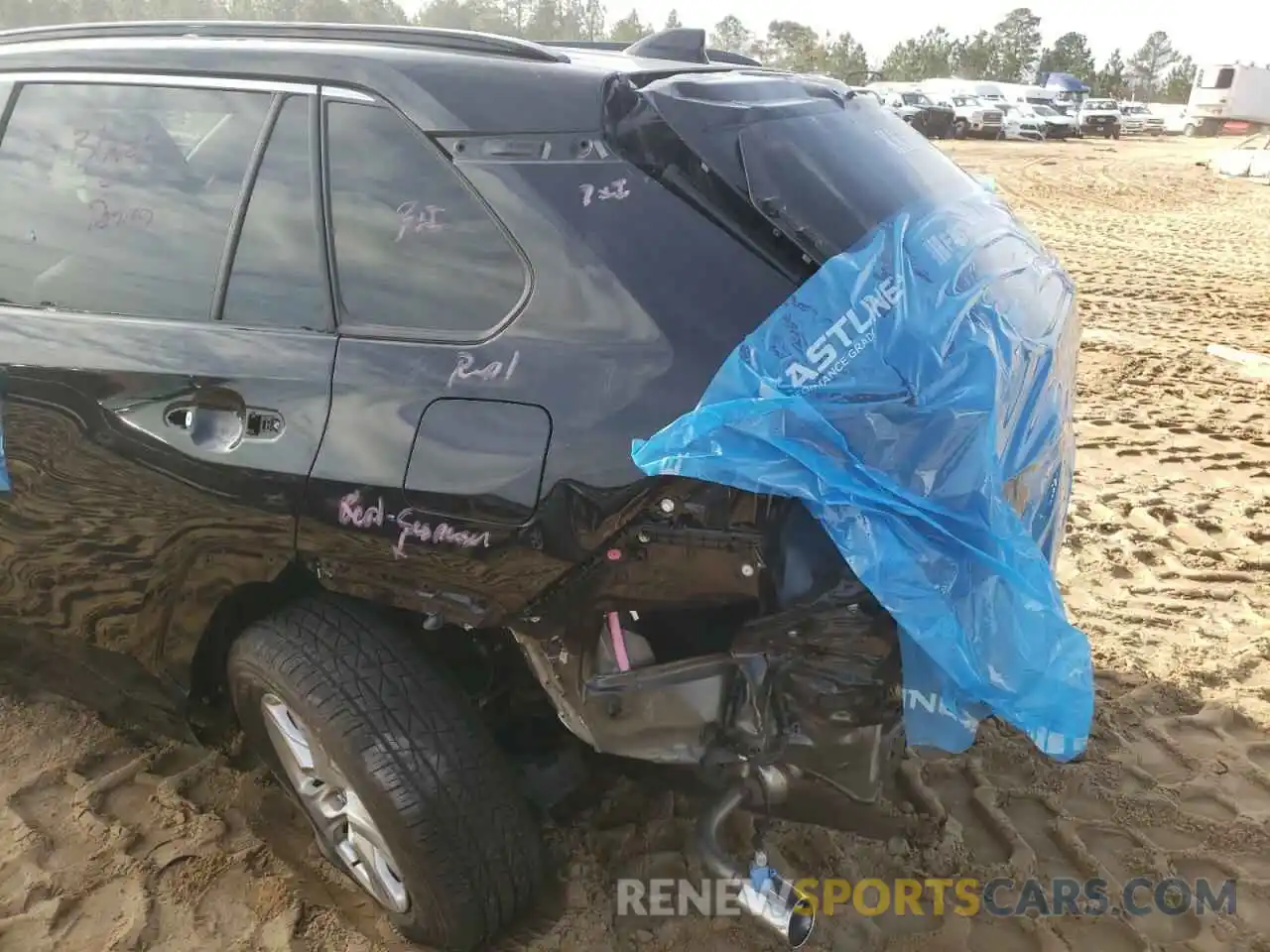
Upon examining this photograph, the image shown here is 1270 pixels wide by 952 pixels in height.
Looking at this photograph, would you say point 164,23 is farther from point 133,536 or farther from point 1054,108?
point 1054,108

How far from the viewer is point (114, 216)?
239 cm

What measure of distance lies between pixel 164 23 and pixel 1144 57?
102048 millimetres

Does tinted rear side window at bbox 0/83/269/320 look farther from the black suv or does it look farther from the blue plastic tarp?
the blue plastic tarp

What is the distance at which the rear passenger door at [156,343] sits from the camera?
6.95ft

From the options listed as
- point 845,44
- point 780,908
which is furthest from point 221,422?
point 845,44

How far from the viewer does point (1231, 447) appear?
5.32 meters

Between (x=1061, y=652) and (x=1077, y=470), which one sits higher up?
(x=1061, y=652)

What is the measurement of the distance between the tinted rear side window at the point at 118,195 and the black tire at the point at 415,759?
30.5 inches

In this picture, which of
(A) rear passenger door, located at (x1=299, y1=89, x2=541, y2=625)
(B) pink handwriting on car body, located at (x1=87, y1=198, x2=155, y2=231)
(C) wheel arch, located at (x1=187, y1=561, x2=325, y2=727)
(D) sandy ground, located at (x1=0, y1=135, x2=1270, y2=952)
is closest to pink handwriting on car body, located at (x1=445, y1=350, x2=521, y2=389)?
(A) rear passenger door, located at (x1=299, y1=89, x2=541, y2=625)

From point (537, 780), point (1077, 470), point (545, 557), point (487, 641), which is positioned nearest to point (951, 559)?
point (545, 557)

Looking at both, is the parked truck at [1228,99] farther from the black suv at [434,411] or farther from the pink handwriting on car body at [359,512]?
the pink handwriting on car body at [359,512]

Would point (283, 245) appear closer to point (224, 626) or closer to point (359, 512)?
point (359, 512)

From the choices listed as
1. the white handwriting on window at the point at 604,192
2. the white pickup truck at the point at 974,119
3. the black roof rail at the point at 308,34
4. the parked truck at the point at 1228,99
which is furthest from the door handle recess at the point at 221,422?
the parked truck at the point at 1228,99

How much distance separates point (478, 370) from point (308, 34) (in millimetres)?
1013
